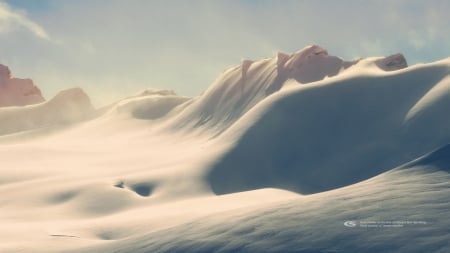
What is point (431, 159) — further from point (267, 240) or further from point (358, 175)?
point (358, 175)

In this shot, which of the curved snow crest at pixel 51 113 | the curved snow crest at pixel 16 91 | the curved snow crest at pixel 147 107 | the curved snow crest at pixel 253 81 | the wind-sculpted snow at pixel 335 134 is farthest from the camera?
the curved snow crest at pixel 16 91

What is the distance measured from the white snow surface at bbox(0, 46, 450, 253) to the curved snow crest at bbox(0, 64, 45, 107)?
52.3m

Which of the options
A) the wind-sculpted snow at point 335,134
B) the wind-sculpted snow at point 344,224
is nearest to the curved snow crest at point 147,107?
the wind-sculpted snow at point 335,134

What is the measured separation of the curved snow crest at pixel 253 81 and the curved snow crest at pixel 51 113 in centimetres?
3364

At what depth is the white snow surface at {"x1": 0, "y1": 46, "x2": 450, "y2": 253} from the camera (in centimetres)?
2736

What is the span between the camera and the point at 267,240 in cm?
2680

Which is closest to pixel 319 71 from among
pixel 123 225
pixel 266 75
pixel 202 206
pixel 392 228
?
pixel 266 75

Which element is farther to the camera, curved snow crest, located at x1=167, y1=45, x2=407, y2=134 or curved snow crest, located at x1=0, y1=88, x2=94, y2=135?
curved snow crest, located at x1=0, y1=88, x2=94, y2=135

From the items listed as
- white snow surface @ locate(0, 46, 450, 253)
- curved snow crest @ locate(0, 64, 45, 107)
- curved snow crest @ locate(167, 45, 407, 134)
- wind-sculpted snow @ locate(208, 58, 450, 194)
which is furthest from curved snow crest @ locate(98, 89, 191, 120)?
curved snow crest @ locate(0, 64, 45, 107)

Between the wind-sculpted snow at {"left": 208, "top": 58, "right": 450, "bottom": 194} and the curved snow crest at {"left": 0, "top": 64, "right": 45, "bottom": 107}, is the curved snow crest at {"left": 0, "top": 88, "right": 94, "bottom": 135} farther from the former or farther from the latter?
the wind-sculpted snow at {"left": 208, "top": 58, "right": 450, "bottom": 194}

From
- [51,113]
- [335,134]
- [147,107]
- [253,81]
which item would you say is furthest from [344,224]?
[51,113]

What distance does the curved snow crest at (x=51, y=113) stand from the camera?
140 metres

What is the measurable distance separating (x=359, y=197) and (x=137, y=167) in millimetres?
55714

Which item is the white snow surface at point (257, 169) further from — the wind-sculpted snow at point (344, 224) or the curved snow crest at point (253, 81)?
the curved snow crest at point (253, 81)
